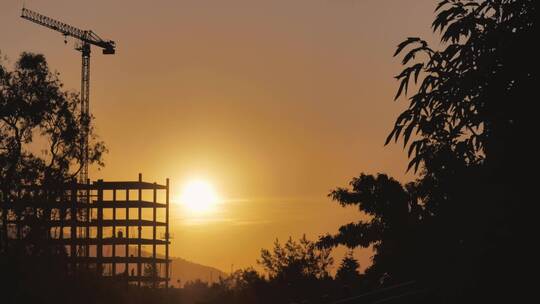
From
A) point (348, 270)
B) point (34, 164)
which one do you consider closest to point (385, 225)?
point (348, 270)

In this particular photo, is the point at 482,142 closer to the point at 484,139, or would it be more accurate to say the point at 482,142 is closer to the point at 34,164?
the point at 484,139

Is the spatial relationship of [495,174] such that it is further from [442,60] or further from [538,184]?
[442,60]

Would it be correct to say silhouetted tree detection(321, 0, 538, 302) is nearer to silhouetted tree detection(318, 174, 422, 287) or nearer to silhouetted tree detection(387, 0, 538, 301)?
silhouetted tree detection(387, 0, 538, 301)

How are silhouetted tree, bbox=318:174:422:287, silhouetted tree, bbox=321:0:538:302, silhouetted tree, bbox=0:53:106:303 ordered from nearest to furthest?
1. silhouetted tree, bbox=321:0:538:302
2. silhouetted tree, bbox=318:174:422:287
3. silhouetted tree, bbox=0:53:106:303

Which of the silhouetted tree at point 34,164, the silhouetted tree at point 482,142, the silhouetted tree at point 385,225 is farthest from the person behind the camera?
the silhouetted tree at point 34,164

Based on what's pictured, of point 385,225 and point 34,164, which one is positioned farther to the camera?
point 34,164

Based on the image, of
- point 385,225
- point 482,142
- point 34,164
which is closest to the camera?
point 482,142

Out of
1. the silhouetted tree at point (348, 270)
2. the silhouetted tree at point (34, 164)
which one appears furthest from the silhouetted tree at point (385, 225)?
the silhouetted tree at point (34, 164)

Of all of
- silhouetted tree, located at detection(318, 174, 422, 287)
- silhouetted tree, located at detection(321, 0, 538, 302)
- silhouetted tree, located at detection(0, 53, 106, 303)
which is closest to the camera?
silhouetted tree, located at detection(321, 0, 538, 302)

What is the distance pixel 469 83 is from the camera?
17203 mm

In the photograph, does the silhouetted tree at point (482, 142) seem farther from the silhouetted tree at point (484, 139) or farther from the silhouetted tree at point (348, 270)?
the silhouetted tree at point (348, 270)

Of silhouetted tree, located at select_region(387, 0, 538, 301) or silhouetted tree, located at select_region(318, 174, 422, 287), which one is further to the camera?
silhouetted tree, located at select_region(318, 174, 422, 287)

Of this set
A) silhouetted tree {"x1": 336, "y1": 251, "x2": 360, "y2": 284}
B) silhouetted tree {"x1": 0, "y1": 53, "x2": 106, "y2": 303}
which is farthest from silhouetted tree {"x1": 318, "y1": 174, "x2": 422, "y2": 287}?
silhouetted tree {"x1": 0, "y1": 53, "x2": 106, "y2": 303}

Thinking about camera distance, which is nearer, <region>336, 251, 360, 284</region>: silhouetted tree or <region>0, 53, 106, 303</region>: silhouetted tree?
<region>336, 251, 360, 284</region>: silhouetted tree
